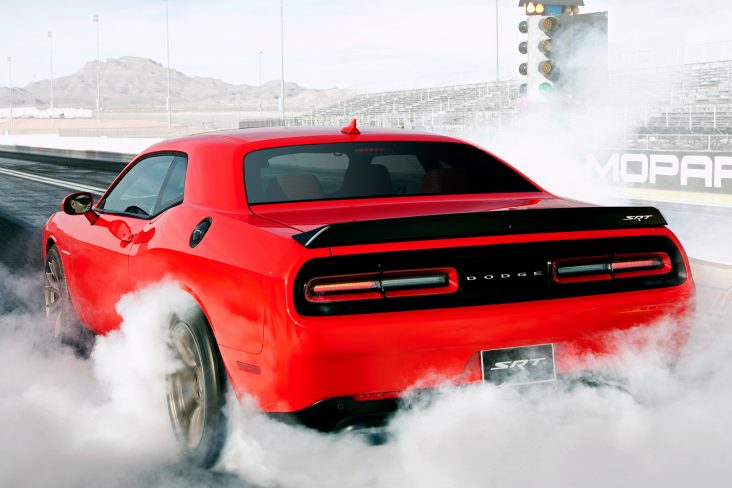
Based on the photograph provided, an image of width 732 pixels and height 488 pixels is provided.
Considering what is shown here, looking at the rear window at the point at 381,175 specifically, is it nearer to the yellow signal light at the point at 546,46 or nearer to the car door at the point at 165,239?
the car door at the point at 165,239

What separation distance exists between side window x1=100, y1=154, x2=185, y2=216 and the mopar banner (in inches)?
495

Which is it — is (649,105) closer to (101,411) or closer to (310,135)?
(310,135)

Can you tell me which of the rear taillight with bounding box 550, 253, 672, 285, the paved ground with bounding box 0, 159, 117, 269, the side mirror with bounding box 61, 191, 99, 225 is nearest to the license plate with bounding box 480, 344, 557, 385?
the rear taillight with bounding box 550, 253, 672, 285

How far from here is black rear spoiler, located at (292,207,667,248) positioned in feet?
11.8

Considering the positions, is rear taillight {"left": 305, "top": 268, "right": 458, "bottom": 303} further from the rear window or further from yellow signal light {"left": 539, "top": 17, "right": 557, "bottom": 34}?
yellow signal light {"left": 539, "top": 17, "right": 557, "bottom": 34}

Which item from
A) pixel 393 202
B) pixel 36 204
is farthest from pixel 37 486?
pixel 36 204

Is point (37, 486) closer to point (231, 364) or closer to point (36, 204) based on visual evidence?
point (231, 364)

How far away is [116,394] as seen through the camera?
4.98 meters

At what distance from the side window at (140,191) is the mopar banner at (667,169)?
41.3 ft

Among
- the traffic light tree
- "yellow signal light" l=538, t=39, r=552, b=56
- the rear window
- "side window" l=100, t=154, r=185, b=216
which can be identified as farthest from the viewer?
"yellow signal light" l=538, t=39, r=552, b=56

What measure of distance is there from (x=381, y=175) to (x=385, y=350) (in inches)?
56.7

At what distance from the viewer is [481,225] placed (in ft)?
12.3

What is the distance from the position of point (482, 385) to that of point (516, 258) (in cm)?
47

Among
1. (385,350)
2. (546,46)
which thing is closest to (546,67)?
(546,46)
